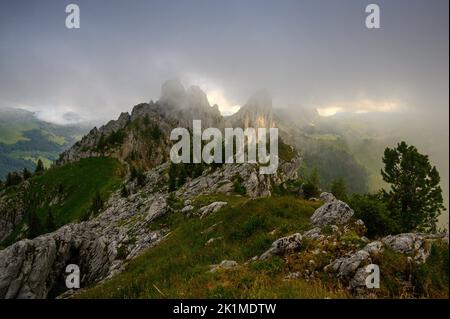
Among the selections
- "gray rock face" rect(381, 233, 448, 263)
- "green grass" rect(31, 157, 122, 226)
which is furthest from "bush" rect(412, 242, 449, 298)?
"green grass" rect(31, 157, 122, 226)

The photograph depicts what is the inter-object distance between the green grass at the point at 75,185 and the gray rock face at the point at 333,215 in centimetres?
9165

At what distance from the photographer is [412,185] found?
38.7 metres

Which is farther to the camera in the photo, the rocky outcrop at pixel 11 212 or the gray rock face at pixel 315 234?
the rocky outcrop at pixel 11 212

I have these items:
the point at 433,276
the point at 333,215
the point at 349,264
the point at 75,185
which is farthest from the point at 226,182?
the point at 75,185

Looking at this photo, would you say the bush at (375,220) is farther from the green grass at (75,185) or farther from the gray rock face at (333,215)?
the green grass at (75,185)

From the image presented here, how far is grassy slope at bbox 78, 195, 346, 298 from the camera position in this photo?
10.7 metres

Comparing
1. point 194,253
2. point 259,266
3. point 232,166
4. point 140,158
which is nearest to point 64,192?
point 140,158

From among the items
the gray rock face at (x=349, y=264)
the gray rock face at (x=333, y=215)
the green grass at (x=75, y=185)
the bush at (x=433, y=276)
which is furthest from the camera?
the green grass at (x=75, y=185)

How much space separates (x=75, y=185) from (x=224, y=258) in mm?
125219

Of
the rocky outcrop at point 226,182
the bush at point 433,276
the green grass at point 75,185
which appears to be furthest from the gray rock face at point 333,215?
the green grass at point 75,185

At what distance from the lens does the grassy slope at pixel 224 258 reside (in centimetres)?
1069

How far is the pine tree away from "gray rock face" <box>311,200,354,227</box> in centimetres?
2234

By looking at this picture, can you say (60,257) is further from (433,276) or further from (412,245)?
(433,276)
